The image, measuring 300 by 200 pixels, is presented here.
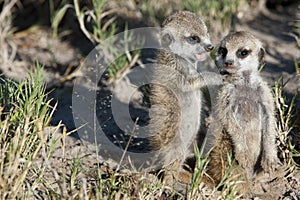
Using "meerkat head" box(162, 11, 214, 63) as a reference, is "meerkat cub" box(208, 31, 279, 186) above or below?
below

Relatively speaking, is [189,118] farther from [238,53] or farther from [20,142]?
[20,142]

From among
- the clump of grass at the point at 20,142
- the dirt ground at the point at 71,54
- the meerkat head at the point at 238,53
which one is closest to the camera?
the clump of grass at the point at 20,142

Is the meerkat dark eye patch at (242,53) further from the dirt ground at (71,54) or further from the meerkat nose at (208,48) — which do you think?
the dirt ground at (71,54)

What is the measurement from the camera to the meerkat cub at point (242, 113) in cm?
338

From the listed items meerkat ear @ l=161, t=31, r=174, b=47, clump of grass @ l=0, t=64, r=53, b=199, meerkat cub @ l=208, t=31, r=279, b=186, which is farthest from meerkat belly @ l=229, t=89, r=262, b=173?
clump of grass @ l=0, t=64, r=53, b=199

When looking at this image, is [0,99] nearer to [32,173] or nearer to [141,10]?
[32,173]

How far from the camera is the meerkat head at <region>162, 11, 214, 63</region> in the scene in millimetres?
3515

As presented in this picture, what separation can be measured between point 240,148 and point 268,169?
243 mm

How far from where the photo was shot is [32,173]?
3.16m

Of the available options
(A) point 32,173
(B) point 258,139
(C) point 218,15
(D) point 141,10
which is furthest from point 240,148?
(D) point 141,10

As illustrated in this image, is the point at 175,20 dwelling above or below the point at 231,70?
above

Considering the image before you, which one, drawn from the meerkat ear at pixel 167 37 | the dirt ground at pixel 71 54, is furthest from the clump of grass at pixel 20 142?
the meerkat ear at pixel 167 37

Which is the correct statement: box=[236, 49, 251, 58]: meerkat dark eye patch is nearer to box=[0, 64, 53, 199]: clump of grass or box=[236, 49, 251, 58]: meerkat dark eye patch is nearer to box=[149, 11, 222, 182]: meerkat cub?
box=[149, 11, 222, 182]: meerkat cub

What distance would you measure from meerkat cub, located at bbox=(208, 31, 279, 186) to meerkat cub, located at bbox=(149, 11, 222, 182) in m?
0.10
